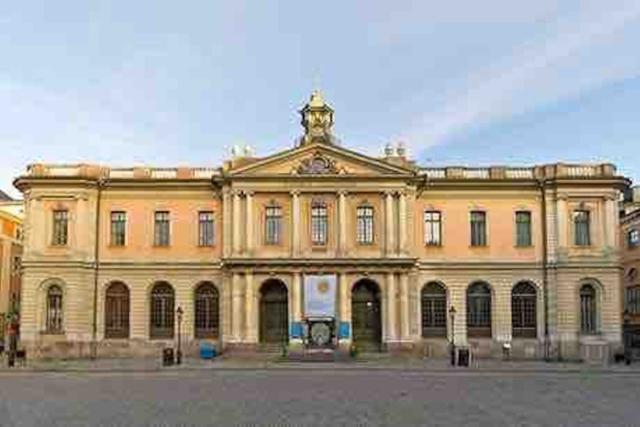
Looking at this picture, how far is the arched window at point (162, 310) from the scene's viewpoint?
5422 cm

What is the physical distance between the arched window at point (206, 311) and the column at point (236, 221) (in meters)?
3.11

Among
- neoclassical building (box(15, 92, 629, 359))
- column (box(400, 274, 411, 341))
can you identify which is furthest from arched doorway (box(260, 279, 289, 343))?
column (box(400, 274, 411, 341))

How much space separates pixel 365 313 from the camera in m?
53.8

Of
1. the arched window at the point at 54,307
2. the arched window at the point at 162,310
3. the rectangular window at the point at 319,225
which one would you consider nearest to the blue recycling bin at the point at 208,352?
the arched window at the point at 162,310

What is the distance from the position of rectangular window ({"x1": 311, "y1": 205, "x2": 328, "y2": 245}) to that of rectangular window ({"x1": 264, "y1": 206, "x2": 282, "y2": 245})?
2.00 meters

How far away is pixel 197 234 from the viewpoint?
181 feet

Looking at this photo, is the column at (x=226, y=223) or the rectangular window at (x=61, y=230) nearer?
the column at (x=226, y=223)

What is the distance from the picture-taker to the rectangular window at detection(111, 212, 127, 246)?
181ft

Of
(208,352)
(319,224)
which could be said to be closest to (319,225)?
(319,224)

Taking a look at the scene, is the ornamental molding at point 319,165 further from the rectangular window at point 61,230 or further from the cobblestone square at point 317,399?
the cobblestone square at point 317,399

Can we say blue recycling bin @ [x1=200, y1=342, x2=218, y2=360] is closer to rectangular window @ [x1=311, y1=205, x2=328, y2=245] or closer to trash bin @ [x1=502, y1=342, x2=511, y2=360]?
rectangular window @ [x1=311, y1=205, x2=328, y2=245]

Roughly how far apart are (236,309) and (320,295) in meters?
5.01

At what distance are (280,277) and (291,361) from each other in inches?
253

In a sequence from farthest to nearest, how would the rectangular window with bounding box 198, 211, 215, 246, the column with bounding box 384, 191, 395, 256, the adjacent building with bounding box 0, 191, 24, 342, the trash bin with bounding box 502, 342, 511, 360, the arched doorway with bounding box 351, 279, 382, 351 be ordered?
the adjacent building with bounding box 0, 191, 24, 342 → the rectangular window with bounding box 198, 211, 215, 246 → the arched doorway with bounding box 351, 279, 382, 351 → the column with bounding box 384, 191, 395, 256 → the trash bin with bounding box 502, 342, 511, 360
